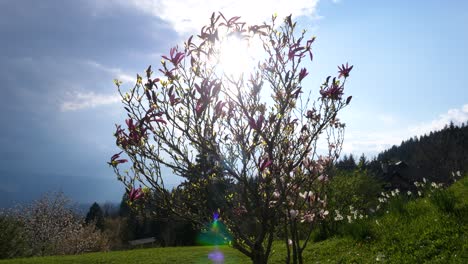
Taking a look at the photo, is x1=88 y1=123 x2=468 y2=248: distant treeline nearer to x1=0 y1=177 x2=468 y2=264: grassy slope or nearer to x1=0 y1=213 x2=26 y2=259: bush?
x1=0 y1=177 x2=468 y2=264: grassy slope

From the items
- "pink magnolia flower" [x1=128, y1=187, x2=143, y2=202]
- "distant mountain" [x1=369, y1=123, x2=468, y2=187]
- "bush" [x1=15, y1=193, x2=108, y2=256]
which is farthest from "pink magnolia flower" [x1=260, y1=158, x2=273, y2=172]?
"bush" [x1=15, y1=193, x2=108, y2=256]

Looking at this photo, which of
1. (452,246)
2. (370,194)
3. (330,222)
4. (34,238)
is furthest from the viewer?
(34,238)

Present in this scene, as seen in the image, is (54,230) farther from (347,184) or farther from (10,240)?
(347,184)

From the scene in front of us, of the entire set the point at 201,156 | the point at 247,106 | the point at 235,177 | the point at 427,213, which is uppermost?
the point at 247,106

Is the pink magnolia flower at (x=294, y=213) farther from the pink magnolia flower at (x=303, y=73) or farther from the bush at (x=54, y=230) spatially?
the bush at (x=54, y=230)

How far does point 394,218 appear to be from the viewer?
9750 millimetres

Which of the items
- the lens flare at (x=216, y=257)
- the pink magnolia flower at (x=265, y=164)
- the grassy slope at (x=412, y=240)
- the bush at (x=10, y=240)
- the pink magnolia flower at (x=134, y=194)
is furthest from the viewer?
the bush at (x=10, y=240)

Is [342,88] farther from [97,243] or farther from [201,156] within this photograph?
[97,243]

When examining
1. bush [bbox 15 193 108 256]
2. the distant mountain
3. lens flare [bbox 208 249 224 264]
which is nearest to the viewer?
lens flare [bbox 208 249 224 264]

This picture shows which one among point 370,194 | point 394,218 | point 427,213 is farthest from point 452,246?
point 370,194

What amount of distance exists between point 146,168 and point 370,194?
22.1 m

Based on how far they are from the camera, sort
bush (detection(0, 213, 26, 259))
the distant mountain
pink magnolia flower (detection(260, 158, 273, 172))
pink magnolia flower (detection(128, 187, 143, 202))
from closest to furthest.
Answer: pink magnolia flower (detection(260, 158, 273, 172))
pink magnolia flower (detection(128, 187, 143, 202))
bush (detection(0, 213, 26, 259))
the distant mountain

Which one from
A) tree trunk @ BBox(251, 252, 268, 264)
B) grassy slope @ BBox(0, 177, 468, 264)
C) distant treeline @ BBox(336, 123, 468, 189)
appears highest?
distant treeline @ BBox(336, 123, 468, 189)

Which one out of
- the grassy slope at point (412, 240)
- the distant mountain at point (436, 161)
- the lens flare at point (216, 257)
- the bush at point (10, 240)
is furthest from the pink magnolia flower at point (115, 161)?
the bush at point (10, 240)
